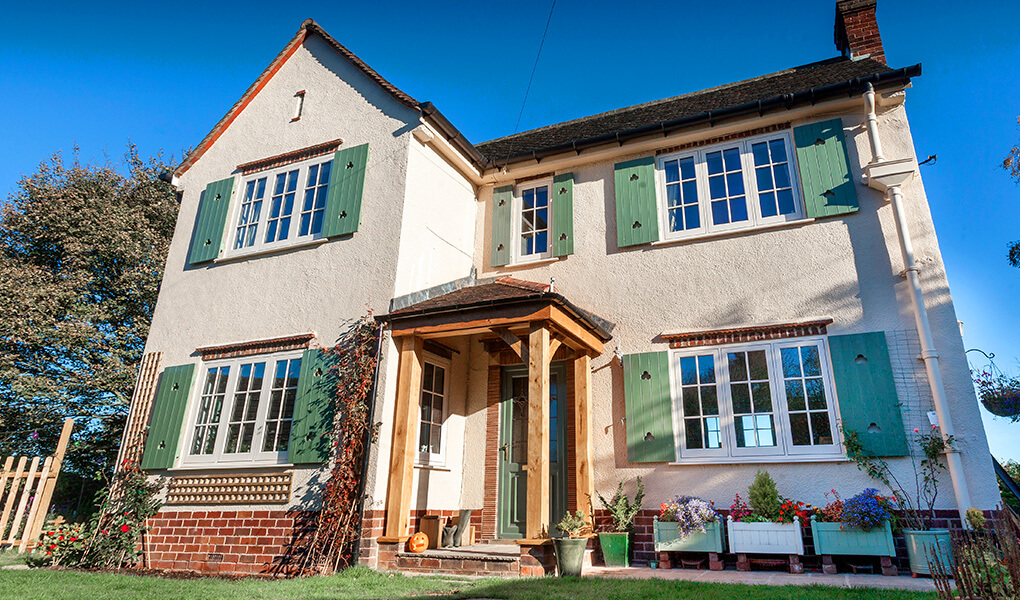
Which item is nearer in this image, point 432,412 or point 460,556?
point 460,556

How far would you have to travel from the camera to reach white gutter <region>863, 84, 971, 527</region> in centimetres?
612

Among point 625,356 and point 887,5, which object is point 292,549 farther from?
point 887,5

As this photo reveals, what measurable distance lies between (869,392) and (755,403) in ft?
3.96

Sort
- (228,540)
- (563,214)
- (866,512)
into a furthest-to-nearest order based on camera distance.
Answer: (563,214) → (228,540) → (866,512)

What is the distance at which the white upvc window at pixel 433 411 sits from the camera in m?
7.93

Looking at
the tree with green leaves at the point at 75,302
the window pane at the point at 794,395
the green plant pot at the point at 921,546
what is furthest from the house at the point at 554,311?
the tree with green leaves at the point at 75,302

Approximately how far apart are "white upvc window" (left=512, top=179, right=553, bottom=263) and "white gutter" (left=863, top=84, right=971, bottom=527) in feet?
14.4

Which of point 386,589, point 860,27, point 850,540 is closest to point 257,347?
point 386,589

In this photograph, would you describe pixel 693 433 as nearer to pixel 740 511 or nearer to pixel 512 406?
pixel 740 511

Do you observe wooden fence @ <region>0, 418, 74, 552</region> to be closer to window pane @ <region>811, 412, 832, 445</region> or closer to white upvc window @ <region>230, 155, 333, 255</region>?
white upvc window @ <region>230, 155, 333, 255</region>

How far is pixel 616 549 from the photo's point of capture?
6.88 metres

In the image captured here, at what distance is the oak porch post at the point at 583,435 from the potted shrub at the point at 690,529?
87 centimetres

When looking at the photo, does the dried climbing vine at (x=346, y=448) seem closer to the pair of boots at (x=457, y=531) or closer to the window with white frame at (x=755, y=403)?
the pair of boots at (x=457, y=531)

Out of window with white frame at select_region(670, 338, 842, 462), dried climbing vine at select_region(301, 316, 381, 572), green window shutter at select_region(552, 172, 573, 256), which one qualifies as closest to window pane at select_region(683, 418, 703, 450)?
window with white frame at select_region(670, 338, 842, 462)
